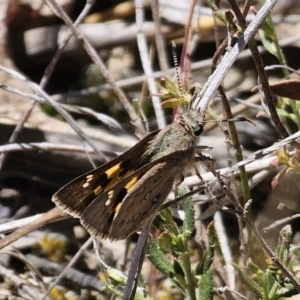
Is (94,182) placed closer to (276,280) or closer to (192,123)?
(192,123)

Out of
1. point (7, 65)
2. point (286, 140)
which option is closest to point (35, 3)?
point (7, 65)

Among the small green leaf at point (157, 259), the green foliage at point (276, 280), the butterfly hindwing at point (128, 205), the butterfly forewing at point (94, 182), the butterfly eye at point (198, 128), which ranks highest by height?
the butterfly eye at point (198, 128)

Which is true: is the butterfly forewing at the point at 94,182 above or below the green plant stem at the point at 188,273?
above

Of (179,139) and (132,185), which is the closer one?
(132,185)

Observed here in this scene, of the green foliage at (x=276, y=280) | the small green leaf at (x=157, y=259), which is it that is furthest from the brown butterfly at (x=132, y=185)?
the green foliage at (x=276, y=280)

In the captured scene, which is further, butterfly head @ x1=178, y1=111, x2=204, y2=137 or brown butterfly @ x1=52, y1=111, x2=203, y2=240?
butterfly head @ x1=178, y1=111, x2=204, y2=137

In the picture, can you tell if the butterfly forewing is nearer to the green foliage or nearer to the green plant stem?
the green plant stem

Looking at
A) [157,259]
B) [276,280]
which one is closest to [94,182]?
[157,259]

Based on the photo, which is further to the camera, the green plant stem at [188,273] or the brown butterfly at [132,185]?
the green plant stem at [188,273]

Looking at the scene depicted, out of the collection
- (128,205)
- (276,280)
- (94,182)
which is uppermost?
(94,182)

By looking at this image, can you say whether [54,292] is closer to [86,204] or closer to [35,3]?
[86,204]

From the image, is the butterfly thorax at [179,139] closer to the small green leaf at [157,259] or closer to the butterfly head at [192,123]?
the butterfly head at [192,123]

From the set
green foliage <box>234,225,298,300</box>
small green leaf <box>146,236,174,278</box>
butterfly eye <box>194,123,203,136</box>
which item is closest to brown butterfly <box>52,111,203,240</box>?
butterfly eye <box>194,123,203,136</box>
